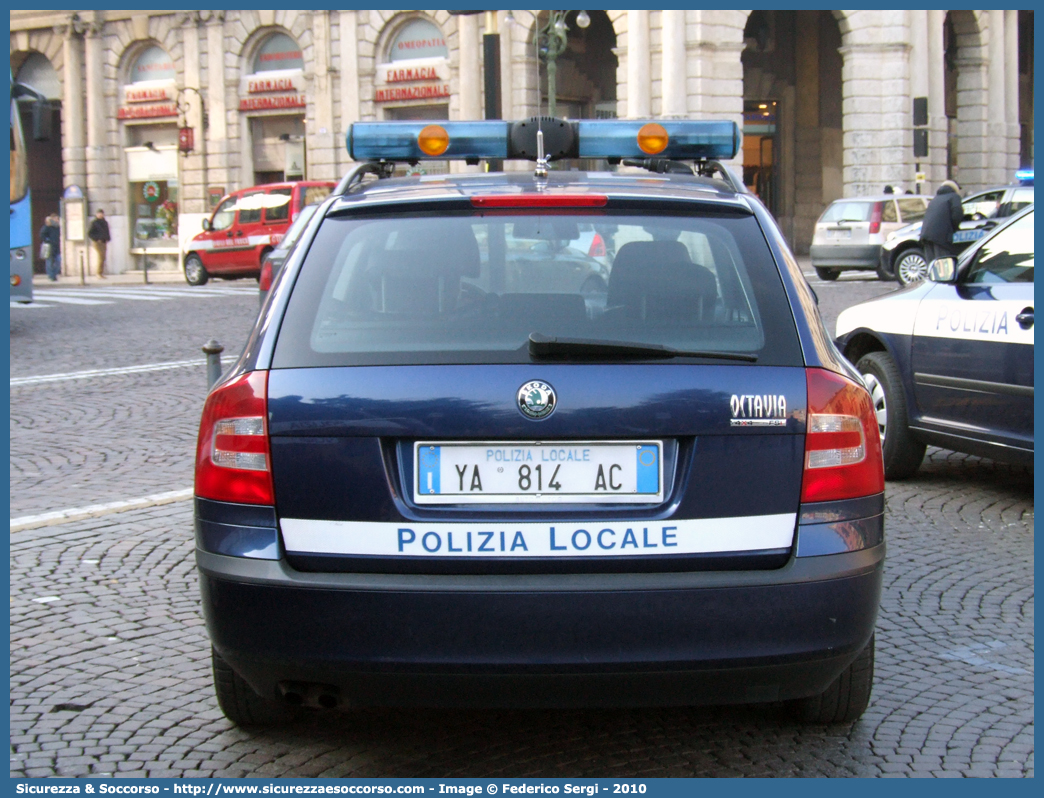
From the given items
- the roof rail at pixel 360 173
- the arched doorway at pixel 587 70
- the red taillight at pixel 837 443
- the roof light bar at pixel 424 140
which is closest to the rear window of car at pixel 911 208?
the arched doorway at pixel 587 70

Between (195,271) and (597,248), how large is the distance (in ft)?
93.1

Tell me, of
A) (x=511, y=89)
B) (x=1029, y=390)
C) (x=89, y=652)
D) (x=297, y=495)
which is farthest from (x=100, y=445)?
(x=511, y=89)

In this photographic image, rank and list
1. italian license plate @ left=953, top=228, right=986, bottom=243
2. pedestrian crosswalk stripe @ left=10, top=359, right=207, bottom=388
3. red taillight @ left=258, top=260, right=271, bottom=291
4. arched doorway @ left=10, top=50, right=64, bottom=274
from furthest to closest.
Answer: arched doorway @ left=10, top=50, right=64, bottom=274 → italian license plate @ left=953, top=228, right=986, bottom=243 → red taillight @ left=258, top=260, right=271, bottom=291 → pedestrian crosswalk stripe @ left=10, top=359, right=207, bottom=388

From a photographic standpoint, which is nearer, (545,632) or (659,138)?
(545,632)

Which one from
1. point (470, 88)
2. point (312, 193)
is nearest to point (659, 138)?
point (312, 193)

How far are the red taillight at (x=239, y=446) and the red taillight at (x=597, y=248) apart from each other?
88cm

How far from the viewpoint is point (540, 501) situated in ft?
10.0

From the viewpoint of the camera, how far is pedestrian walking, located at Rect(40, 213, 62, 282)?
1485 inches

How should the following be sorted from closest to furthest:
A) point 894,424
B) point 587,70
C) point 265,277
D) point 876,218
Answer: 1. point 894,424
2. point 265,277
3. point 876,218
4. point 587,70

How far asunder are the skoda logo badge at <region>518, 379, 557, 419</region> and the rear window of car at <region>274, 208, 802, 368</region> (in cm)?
8

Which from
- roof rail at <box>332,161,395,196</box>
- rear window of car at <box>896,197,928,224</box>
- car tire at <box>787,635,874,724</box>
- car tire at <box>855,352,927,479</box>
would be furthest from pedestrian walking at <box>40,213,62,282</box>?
car tire at <box>787,635,874,724</box>

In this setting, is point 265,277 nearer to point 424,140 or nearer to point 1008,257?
point 1008,257

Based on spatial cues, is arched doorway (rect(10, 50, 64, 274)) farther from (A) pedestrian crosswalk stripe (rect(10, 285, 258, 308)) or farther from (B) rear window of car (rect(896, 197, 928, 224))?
(B) rear window of car (rect(896, 197, 928, 224))

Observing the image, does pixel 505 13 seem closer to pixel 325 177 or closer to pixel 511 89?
pixel 511 89
